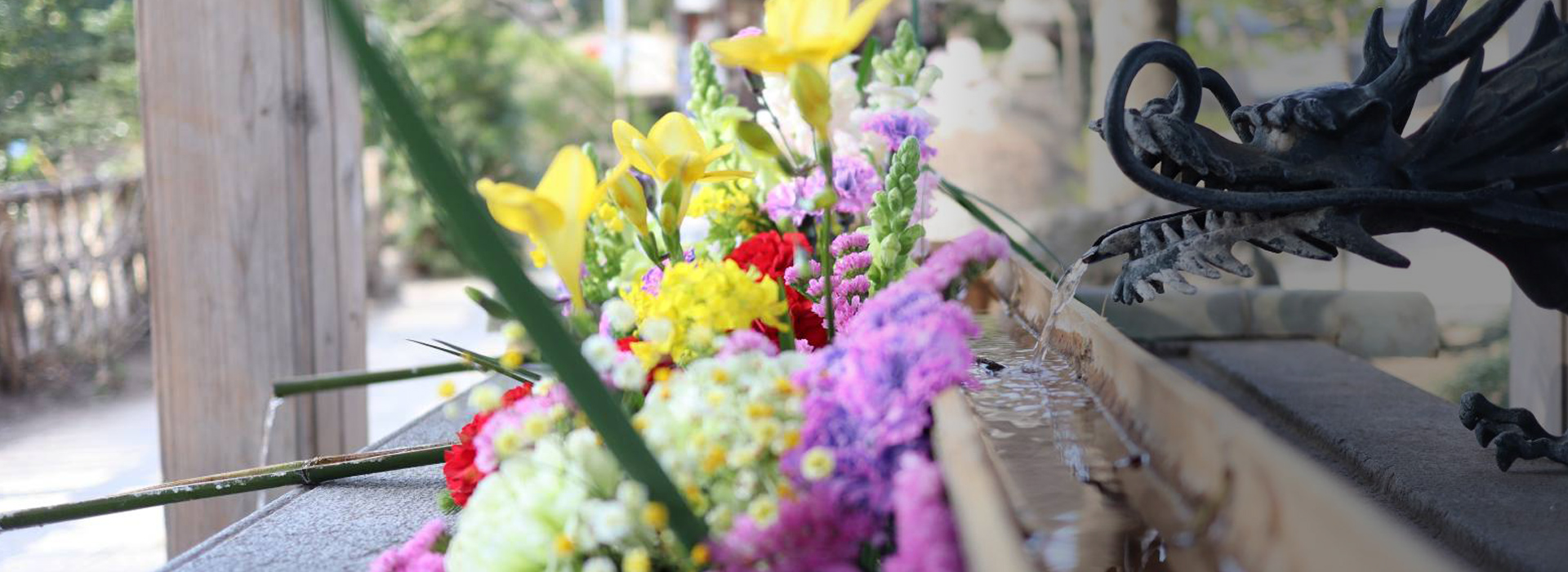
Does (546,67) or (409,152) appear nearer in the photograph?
(409,152)

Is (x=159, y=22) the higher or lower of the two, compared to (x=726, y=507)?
higher

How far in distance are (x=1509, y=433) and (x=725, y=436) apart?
2.75 ft

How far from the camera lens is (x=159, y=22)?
197cm

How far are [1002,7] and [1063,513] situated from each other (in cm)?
661

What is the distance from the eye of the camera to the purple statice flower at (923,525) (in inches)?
20.9

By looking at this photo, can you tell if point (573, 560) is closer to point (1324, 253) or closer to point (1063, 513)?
point (1063, 513)

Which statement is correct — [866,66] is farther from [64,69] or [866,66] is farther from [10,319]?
[10,319]

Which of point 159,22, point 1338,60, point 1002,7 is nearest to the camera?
point 159,22

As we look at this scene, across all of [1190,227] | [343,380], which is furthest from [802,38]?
[343,380]

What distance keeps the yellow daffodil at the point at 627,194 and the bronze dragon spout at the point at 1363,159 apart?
0.37 m

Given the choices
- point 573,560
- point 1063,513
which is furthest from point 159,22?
point 1063,513

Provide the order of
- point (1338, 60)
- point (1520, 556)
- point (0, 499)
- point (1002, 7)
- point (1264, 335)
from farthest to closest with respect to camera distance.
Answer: point (1002, 7), point (1338, 60), point (0, 499), point (1264, 335), point (1520, 556)

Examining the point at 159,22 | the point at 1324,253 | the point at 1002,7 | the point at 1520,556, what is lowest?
the point at 1520,556

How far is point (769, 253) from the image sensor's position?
114cm
